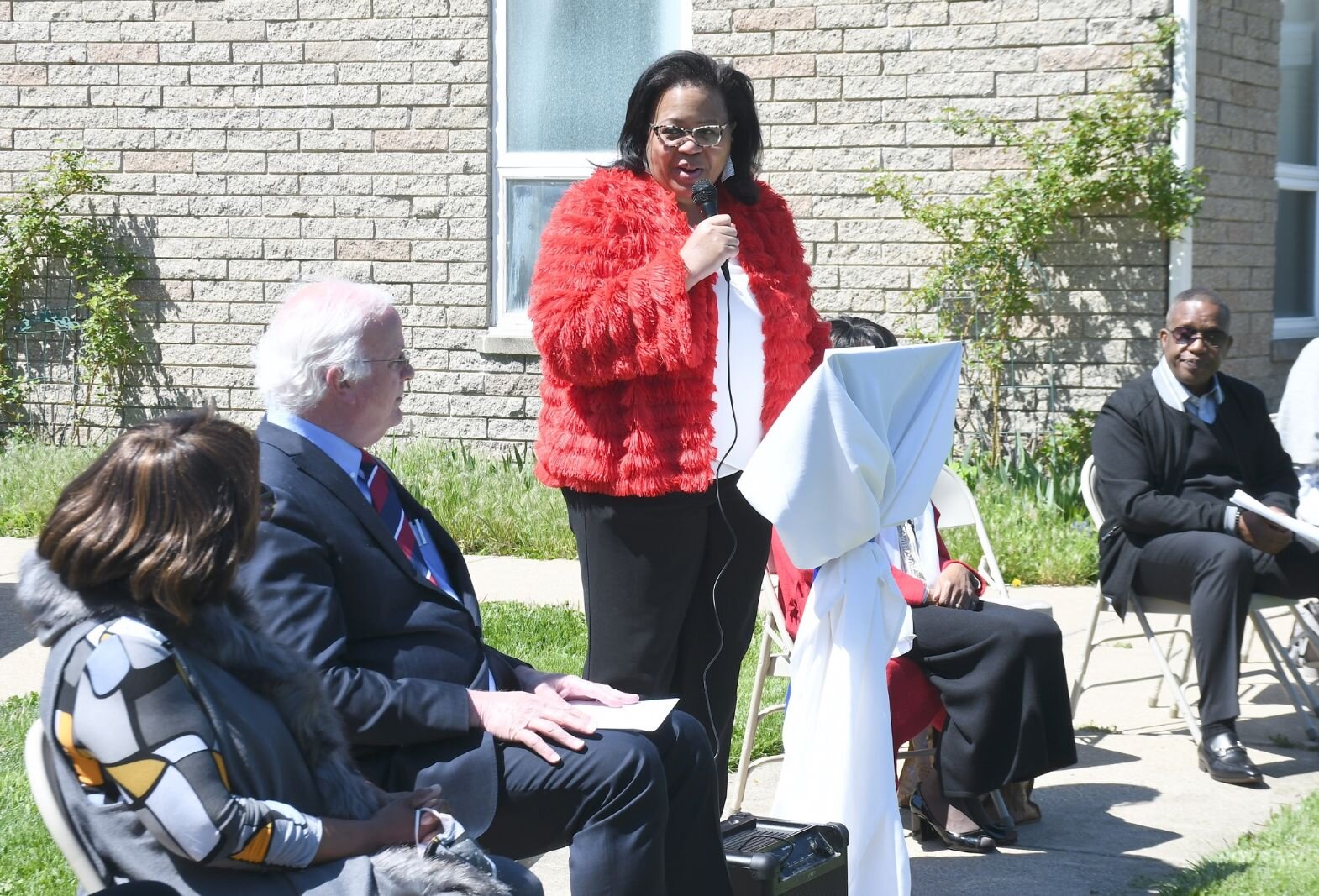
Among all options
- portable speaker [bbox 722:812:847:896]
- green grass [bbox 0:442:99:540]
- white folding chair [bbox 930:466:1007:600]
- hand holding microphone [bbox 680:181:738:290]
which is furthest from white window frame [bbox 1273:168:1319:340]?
green grass [bbox 0:442:99:540]

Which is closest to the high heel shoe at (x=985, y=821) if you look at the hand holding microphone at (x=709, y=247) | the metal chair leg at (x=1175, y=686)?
the metal chair leg at (x=1175, y=686)

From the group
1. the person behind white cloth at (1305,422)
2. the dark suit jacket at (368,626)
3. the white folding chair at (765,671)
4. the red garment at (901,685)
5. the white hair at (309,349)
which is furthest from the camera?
the person behind white cloth at (1305,422)

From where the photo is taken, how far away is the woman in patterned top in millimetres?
2395

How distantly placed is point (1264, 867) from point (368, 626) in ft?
8.74

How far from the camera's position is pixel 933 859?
457cm

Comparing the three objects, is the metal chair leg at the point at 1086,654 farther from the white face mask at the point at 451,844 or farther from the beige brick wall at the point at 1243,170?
the beige brick wall at the point at 1243,170

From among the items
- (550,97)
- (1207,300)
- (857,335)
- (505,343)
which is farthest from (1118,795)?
(550,97)

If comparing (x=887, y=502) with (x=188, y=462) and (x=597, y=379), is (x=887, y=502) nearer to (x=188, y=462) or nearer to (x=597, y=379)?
(x=597, y=379)

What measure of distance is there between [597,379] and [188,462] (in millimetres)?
1569

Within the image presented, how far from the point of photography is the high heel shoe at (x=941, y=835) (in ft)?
15.1

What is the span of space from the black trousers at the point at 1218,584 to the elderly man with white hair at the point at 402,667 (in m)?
2.75

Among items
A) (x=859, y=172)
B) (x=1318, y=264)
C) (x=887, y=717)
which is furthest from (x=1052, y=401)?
(x=887, y=717)

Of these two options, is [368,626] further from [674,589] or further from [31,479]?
[31,479]

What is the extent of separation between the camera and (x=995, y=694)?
458 cm
